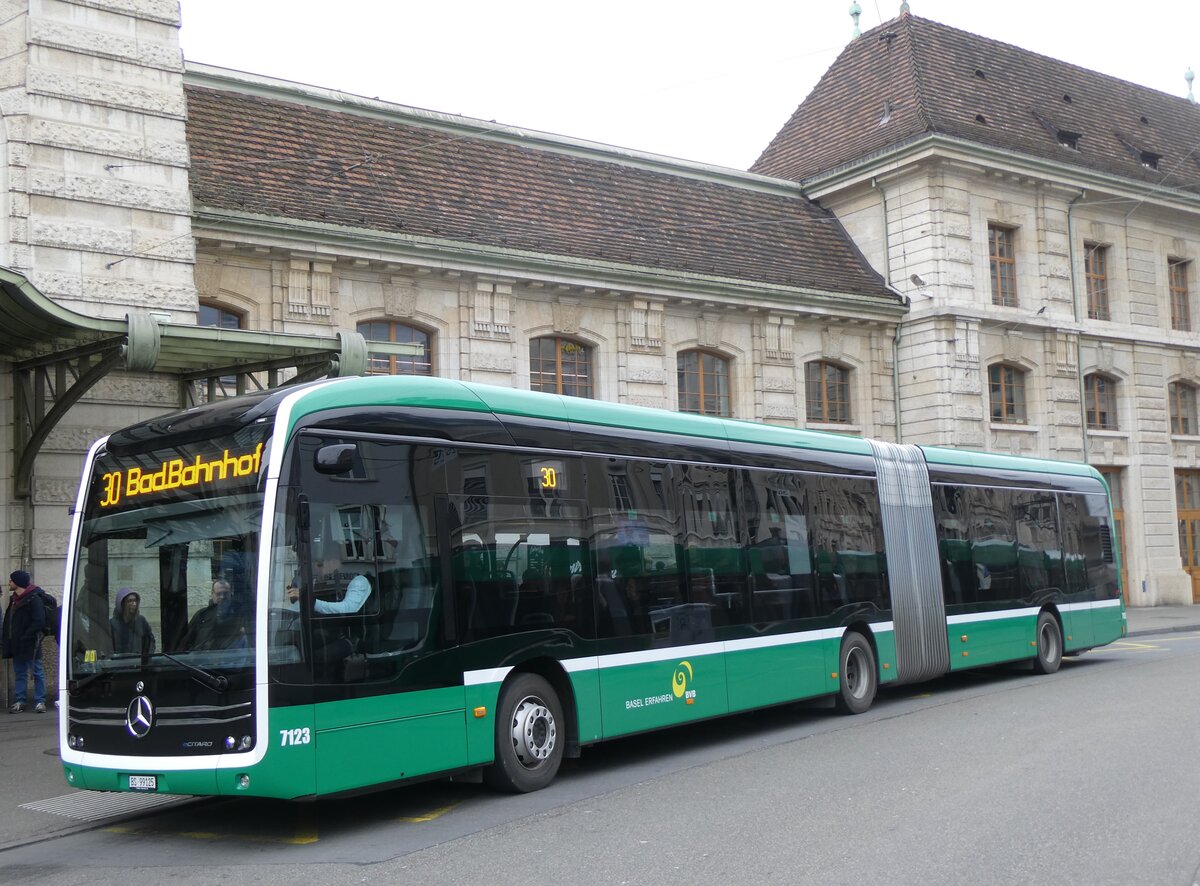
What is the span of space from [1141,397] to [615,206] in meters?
15.5

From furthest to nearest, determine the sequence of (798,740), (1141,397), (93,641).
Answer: (1141,397)
(798,740)
(93,641)

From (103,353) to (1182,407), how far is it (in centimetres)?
2931

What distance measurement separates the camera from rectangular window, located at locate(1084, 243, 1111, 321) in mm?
31781

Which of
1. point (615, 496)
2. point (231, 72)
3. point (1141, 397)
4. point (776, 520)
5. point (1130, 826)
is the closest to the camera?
point (1130, 826)

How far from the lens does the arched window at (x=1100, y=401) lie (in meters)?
31.7

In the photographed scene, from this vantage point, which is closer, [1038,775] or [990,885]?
[990,885]

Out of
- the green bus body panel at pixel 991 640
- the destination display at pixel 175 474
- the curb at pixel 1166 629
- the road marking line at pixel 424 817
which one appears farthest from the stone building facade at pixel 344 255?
the green bus body panel at pixel 991 640

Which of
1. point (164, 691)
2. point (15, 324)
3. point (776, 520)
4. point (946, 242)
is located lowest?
point (164, 691)

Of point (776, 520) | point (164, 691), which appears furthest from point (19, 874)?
point (776, 520)

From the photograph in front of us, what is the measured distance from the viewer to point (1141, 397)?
1282 inches

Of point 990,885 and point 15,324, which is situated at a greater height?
point 15,324

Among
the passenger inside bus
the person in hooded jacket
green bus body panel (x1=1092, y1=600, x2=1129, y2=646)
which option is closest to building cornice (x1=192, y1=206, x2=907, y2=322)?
green bus body panel (x1=1092, y1=600, x2=1129, y2=646)

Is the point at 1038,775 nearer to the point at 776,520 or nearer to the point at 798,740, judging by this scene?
the point at 798,740

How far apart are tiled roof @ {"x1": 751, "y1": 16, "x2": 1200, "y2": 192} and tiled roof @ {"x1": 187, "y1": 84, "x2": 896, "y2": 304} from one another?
9.34 feet
